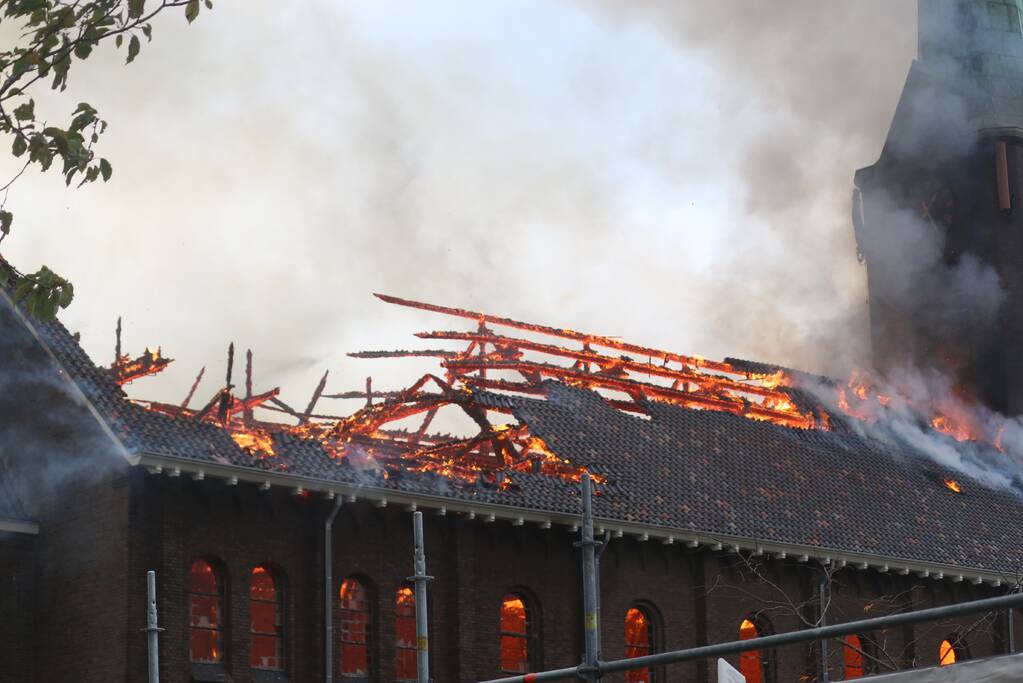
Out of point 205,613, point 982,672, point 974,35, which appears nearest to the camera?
point 982,672

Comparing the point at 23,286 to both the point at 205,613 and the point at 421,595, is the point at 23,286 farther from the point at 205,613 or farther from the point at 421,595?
the point at 205,613

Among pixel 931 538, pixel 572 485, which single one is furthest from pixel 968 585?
pixel 572 485

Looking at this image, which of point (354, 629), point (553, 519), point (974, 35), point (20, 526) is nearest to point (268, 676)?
point (354, 629)

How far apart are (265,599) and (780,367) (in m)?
19.7

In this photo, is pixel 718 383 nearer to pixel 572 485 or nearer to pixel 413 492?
pixel 572 485

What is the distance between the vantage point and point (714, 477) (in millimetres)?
37812

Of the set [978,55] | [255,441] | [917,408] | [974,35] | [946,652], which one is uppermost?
[974,35]

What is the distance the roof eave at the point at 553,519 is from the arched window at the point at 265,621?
5.95ft

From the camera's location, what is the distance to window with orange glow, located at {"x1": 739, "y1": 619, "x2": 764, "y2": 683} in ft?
117

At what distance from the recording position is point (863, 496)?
133 ft

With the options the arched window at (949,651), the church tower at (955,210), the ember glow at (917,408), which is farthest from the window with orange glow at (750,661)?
the church tower at (955,210)

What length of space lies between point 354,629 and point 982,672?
21914 mm

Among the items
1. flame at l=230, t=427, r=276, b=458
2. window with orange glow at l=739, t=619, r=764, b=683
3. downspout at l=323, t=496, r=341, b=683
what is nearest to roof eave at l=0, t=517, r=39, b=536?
flame at l=230, t=427, r=276, b=458

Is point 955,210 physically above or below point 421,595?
above
